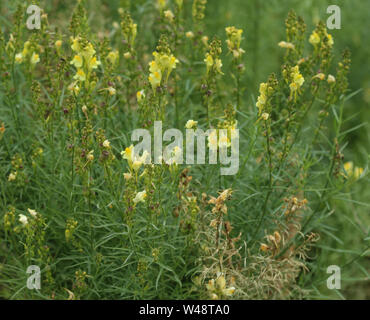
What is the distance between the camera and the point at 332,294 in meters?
3.26

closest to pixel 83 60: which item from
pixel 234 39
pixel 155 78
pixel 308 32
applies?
pixel 155 78

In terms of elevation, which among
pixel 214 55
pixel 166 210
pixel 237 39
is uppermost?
pixel 237 39

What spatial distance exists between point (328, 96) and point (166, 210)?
105 centimetres

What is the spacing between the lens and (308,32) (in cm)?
412

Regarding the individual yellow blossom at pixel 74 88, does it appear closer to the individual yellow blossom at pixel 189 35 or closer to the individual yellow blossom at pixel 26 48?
the individual yellow blossom at pixel 26 48

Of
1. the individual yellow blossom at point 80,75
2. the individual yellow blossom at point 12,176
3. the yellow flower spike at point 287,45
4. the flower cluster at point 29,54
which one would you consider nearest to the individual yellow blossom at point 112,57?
the flower cluster at point 29,54

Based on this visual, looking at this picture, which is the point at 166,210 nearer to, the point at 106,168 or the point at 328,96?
the point at 106,168

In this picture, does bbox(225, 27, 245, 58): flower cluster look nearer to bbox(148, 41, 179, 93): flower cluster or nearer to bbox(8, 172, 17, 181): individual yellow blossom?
bbox(148, 41, 179, 93): flower cluster

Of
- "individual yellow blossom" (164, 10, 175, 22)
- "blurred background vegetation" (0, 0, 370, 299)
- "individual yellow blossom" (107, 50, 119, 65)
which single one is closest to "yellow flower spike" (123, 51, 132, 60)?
"individual yellow blossom" (107, 50, 119, 65)

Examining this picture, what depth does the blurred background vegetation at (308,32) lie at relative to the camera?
3775 mm

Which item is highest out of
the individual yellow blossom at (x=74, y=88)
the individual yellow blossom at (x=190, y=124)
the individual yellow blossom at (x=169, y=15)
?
the individual yellow blossom at (x=169, y=15)

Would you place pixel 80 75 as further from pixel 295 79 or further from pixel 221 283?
pixel 221 283

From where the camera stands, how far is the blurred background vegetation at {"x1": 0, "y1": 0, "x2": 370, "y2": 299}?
3775mm
